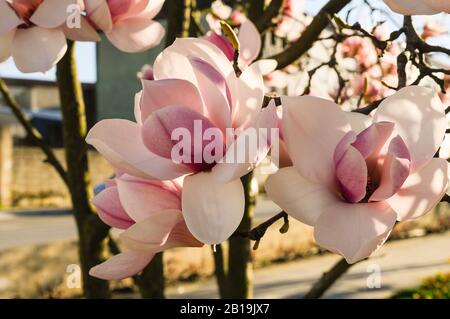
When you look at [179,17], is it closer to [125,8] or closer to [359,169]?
[125,8]

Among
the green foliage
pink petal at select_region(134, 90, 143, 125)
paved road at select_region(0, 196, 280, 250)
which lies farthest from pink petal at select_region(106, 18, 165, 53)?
paved road at select_region(0, 196, 280, 250)

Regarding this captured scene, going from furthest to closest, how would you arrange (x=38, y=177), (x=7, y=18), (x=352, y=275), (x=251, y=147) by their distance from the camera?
(x=38, y=177) < (x=352, y=275) < (x=7, y=18) < (x=251, y=147)

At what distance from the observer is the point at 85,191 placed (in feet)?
6.15

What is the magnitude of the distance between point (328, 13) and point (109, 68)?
16719mm

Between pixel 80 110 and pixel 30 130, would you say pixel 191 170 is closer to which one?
pixel 80 110

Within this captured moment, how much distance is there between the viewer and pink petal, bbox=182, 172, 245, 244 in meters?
0.59

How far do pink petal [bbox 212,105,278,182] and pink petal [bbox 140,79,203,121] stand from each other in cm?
6

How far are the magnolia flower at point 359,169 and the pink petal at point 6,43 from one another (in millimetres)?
469

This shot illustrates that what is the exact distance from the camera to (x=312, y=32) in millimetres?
1595

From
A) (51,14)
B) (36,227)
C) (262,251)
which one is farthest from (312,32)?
(36,227)

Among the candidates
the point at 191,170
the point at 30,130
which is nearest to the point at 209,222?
the point at 191,170

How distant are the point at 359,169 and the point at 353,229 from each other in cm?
6

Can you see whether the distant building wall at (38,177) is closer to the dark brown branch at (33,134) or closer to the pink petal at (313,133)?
the dark brown branch at (33,134)

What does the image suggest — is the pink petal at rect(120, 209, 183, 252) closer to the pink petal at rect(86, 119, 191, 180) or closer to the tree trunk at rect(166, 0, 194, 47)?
the pink petal at rect(86, 119, 191, 180)
